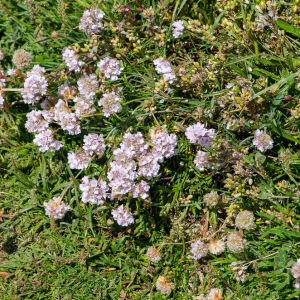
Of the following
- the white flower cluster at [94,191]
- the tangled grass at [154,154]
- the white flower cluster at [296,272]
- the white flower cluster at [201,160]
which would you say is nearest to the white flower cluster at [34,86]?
the tangled grass at [154,154]

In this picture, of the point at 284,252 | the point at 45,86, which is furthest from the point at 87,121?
the point at 284,252

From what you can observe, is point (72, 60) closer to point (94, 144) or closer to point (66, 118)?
point (66, 118)

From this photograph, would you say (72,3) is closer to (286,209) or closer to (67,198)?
(67,198)

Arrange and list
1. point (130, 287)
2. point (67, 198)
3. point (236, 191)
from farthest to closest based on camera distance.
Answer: point (67, 198) < point (130, 287) < point (236, 191)

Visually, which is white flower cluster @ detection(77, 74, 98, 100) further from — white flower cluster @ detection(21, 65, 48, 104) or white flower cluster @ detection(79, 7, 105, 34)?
white flower cluster @ detection(79, 7, 105, 34)

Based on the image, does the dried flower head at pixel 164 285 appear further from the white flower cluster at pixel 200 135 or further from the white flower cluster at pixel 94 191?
the white flower cluster at pixel 200 135

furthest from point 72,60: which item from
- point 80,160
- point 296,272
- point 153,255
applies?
point 296,272

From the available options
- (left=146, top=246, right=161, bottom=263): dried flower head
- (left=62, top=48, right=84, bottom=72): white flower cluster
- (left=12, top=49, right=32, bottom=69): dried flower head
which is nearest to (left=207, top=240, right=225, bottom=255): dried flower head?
(left=146, top=246, right=161, bottom=263): dried flower head
